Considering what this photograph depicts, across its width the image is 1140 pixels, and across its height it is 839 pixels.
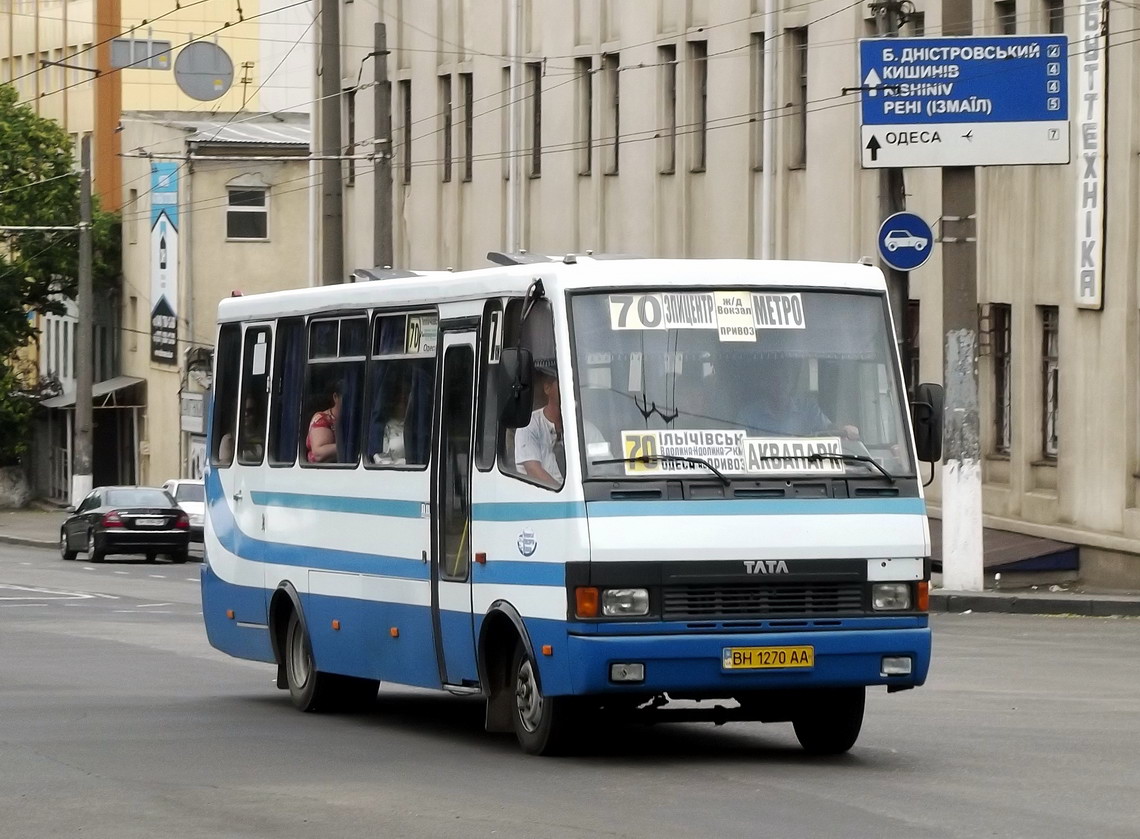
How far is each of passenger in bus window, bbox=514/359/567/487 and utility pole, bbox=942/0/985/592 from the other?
13718 mm

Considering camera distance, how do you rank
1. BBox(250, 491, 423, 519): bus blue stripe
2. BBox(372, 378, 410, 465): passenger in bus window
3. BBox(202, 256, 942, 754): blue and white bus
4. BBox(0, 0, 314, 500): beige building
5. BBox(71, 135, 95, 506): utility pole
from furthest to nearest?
BBox(0, 0, 314, 500): beige building → BBox(71, 135, 95, 506): utility pole → BBox(372, 378, 410, 465): passenger in bus window → BBox(250, 491, 423, 519): bus blue stripe → BBox(202, 256, 942, 754): blue and white bus

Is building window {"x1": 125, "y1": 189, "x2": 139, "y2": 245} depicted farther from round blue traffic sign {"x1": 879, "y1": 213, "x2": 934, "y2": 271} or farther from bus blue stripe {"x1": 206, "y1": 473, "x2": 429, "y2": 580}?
bus blue stripe {"x1": 206, "y1": 473, "x2": 429, "y2": 580}

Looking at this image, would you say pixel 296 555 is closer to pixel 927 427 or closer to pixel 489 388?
pixel 489 388

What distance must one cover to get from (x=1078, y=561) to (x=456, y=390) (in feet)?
55.3

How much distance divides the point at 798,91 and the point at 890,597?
24162 mm

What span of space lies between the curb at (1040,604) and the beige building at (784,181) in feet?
4.70

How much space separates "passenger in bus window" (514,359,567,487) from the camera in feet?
40.4

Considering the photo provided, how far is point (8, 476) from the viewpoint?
7275 centimetres

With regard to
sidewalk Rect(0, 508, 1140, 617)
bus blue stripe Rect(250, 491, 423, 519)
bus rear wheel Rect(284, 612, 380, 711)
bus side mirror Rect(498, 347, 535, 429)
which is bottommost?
sidewalk Rect(0, 508, 1140, 617)

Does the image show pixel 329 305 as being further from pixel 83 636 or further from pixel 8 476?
pixel 8 476

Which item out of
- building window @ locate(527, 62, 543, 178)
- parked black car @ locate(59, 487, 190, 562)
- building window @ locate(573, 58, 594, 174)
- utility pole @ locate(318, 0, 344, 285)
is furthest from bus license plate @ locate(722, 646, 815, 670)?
building window @ locate(527, 62, 543, 178)

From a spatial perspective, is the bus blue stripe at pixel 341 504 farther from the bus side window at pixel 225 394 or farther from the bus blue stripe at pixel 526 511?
the bus blue stripe at pixel 526 511

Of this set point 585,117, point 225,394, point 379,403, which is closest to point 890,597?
point 379,403

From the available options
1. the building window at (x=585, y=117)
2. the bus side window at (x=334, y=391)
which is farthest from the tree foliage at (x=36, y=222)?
the bus side window at (x=334, y=391)
